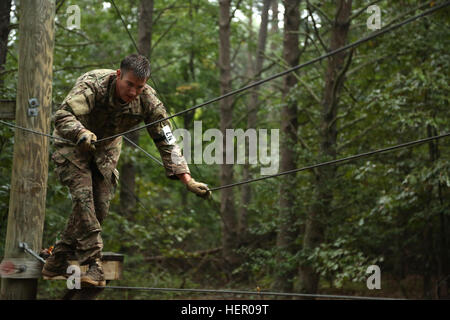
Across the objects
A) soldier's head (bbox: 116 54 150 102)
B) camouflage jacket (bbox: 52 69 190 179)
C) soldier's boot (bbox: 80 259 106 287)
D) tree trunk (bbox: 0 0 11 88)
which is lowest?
soldier's boot (bbox: 80 259 106 287)

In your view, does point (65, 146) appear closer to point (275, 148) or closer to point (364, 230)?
point (364, 230)

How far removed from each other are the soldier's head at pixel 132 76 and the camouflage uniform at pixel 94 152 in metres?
0.12

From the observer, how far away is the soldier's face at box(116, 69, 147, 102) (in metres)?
3.38

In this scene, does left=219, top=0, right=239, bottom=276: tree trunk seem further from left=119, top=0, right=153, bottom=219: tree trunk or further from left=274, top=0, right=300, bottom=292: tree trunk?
left=274, top=0, right=300, bottom=292: tree trunk

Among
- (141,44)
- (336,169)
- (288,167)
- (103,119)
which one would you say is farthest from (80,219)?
(141,44)

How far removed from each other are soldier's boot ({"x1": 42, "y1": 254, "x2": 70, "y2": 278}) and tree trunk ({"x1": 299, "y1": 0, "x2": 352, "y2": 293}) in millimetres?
4521

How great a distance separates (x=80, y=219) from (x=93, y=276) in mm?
364

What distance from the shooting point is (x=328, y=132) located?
7742mm

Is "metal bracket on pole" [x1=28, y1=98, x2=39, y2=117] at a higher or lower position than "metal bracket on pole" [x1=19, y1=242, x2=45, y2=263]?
higher

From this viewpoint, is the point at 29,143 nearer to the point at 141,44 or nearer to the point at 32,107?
the point at 32,107

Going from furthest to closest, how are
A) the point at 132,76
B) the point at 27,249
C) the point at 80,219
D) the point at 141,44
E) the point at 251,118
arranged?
the point at 251,118 < the point at 141,44 < the point at 27,249 < the point at 80,219 < the point at 132,76

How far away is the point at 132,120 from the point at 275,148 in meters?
6.49

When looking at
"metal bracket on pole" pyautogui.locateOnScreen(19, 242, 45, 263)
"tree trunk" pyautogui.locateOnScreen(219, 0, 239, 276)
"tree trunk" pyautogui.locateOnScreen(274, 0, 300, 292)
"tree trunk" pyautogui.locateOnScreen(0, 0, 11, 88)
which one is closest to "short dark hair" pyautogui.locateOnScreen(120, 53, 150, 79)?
"metal bracket on pole" pyautogui.locateOnScreen(19, 242, 45, 263)
